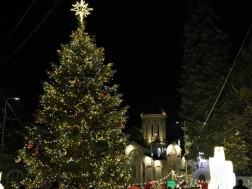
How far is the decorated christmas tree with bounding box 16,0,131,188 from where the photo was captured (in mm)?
19156

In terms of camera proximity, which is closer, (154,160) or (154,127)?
(154,160)

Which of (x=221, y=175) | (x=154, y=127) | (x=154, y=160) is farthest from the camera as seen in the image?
(x=154, y=127)

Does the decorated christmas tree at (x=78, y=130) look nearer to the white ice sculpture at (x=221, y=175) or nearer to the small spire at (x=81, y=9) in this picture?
the small spire at (x=81, y=9)

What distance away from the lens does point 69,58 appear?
1992cm

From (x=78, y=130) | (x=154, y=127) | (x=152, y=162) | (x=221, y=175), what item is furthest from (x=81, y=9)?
(x=154, y=127)

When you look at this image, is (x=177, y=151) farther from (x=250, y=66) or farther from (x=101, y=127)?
(x=101, y=127)

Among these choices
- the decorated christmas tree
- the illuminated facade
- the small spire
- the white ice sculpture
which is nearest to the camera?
the white ice sculpture

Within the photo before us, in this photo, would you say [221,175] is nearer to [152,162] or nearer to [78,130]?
Result: [78,130]

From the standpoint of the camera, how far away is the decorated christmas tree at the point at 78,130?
1916cm

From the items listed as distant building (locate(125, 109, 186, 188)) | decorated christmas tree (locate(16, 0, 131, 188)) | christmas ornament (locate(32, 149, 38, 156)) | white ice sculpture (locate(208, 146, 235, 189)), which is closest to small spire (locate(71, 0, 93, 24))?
decorated christmas tree (locate(16, 0, 131, 188))

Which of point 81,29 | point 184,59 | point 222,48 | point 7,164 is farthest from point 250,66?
point 7,164

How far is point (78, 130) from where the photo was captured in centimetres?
1945

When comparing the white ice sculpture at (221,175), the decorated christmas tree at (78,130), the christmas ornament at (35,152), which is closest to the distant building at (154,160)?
the decorated christmas tree at (78,130)

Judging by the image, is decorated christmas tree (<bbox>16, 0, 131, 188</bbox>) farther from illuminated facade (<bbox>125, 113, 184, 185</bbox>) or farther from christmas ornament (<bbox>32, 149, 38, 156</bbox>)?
illuminated facade (<bbox>125, 113, 184, 185</bbox>)
